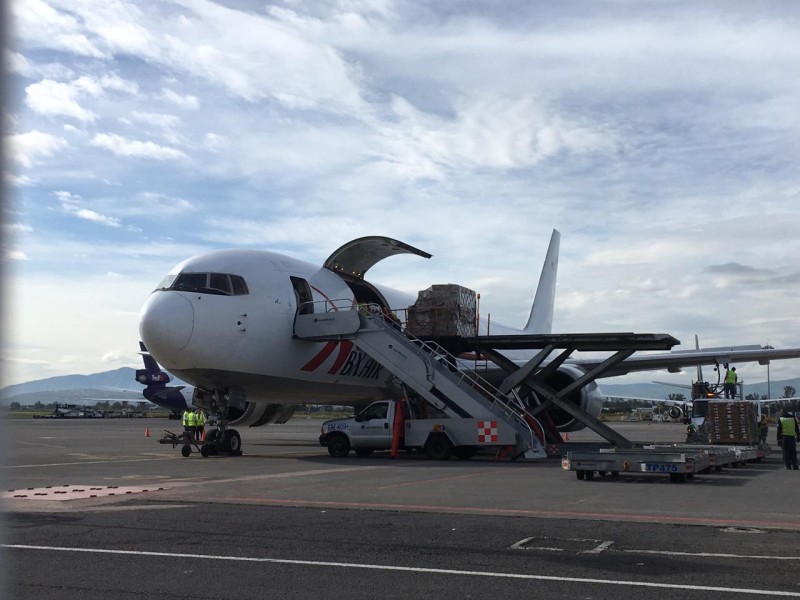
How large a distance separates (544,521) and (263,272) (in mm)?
11718

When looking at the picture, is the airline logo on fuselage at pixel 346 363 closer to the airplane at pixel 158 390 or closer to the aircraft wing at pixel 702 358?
the aircraft wing at pixel 702 358

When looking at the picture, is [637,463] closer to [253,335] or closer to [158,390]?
[253,335]

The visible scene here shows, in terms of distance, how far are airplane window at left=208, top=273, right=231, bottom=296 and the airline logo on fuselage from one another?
3.02 m

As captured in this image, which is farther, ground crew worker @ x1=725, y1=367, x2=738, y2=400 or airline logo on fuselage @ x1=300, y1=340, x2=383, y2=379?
ground crew worker @ x1=725, y1=367, x2=738, y2=400

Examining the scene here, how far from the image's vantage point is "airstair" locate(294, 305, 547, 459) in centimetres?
1956

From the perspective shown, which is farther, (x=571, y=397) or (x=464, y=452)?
(x=571, y=397)

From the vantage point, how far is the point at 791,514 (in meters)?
10.1

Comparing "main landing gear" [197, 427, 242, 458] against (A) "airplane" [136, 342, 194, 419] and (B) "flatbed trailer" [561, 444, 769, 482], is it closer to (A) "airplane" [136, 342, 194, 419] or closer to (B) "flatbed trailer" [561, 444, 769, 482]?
(B) "flatbed trailer" [561, 444, 769, 482]

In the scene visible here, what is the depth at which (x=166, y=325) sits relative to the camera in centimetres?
1733

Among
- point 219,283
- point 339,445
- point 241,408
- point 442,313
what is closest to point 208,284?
point 219,283

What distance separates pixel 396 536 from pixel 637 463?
723 cm

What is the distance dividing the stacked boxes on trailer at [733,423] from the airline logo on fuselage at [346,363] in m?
9.07

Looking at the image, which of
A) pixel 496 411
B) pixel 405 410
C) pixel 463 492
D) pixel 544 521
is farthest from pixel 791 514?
pixel 405 410

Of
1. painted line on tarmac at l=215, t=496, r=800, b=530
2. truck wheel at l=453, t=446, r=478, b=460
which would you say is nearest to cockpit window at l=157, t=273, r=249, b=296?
truck wheel at l=453, t=446, r=478, b=460
